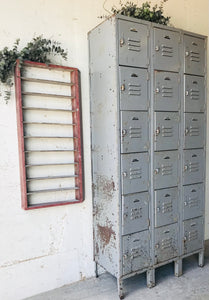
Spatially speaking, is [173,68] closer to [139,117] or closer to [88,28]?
[139,117]

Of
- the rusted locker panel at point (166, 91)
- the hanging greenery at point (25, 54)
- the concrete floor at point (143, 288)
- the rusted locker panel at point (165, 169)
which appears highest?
the hanging greenery at point (25, 54)

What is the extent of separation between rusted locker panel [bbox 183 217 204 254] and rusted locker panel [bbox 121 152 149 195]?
74 centimetres

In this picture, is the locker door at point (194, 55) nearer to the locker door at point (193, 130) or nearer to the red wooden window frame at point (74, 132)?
the locker door at point (193, 130)

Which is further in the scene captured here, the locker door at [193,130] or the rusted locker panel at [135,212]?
the locker door at [193,130]

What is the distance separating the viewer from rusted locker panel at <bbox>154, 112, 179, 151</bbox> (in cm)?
218

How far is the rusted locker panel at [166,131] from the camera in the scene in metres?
2.18

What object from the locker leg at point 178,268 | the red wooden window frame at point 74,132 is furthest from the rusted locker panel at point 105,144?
the locker leg at point 178,268

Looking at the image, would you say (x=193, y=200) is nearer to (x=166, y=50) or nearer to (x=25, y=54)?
(x=166, y=50)

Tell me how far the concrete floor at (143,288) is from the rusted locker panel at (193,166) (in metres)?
0.99

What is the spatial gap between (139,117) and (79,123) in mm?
591

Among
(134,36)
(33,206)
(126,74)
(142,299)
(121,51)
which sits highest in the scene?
(134,36)

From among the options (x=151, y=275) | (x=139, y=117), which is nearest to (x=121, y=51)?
(x=139, y=117)

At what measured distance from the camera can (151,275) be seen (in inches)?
88.2

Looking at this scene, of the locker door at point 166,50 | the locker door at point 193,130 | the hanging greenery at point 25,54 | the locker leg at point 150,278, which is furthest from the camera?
the locker door at point 193,130
